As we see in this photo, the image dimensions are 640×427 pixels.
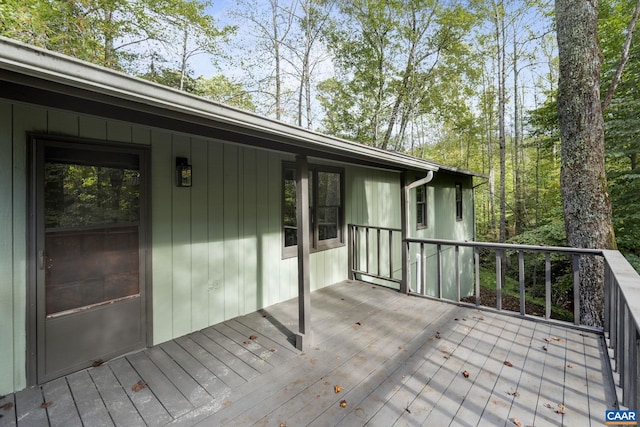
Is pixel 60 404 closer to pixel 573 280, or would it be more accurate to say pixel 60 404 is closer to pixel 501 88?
pixel 573 280

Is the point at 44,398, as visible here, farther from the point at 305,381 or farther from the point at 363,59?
the point at 363,59

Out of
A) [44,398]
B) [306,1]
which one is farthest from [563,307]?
[306,1]

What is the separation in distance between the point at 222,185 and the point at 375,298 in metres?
2.59

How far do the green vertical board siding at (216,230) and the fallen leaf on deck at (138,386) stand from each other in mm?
1049

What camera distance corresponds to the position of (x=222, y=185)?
3.38 meters

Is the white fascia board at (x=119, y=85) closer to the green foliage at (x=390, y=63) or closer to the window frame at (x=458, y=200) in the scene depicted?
the window frame at (x=458, y=200)

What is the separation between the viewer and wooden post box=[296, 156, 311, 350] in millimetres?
2797

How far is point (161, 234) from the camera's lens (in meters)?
2.86

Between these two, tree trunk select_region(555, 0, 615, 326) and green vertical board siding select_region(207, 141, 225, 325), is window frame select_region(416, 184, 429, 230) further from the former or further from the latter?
green vertical board siding select_region(207, 141, 225, 325)

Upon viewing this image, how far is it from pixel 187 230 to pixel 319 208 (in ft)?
7.15

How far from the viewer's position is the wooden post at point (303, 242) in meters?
2.80

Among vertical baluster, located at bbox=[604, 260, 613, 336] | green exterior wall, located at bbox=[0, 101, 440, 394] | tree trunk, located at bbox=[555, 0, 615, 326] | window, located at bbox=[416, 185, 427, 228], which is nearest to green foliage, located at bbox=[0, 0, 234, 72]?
green exterior wall, located at bbox=[0, 101, 440, 394]

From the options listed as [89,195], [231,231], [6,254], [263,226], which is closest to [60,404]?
[6,254]

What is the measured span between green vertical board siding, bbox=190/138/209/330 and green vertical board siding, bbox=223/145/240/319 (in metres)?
0.23
